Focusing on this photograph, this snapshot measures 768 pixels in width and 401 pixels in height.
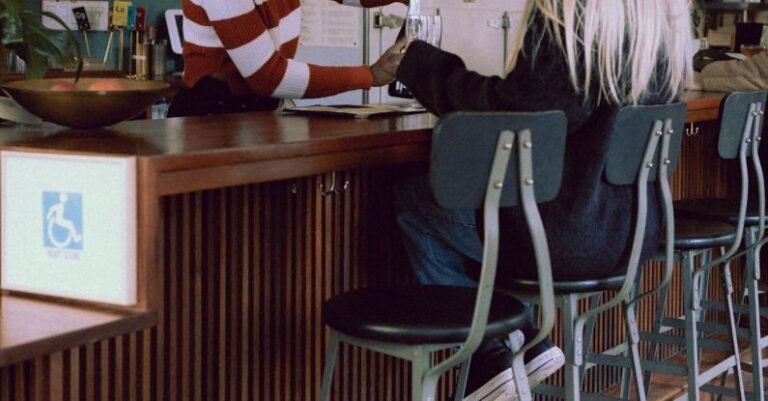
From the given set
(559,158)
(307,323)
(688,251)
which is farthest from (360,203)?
(688,251)

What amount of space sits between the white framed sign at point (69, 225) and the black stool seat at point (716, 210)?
182 centimetres

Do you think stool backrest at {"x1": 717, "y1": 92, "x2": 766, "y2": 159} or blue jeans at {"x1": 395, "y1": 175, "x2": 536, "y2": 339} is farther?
stool backrest at {"x1": 717, "y1": 92, "x2": 766, "y2": 159}

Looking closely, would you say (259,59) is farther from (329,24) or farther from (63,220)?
(329,24)

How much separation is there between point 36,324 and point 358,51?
458 cm

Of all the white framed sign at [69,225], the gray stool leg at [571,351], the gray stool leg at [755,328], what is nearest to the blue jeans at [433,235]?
the gray stool leg at [571,351]

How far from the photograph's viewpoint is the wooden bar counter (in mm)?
1650

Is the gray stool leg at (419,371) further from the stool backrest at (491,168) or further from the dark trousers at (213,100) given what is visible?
the dark trousers at (213,100)

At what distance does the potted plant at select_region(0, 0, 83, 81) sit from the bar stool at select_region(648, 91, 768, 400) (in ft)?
4.91

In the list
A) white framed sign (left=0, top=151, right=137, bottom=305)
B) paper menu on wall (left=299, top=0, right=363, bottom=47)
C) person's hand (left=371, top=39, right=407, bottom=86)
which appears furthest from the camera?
paper menu on wall (left=299, top=0, right=363, bottom=47)

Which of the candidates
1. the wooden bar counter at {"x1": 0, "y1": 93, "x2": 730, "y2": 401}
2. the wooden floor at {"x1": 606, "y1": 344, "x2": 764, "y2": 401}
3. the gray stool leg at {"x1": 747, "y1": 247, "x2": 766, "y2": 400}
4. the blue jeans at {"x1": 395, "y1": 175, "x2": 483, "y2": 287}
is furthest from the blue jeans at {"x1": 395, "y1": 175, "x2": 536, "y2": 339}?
the wooden floor at {"x1": 606, "y1": 344, "x2": 764, "y2": 401}

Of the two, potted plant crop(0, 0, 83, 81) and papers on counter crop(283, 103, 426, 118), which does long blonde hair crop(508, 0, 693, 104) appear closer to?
papers on counter crop(283, 103, 426, 118)

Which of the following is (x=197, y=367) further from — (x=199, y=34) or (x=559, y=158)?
(x=199, y=34)

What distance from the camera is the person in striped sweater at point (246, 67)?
268 cm

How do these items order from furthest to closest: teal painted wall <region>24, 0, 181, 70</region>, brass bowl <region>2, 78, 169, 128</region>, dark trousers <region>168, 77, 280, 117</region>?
teal painted wall <region>24, 0, 181, 70</region> → dark trousers <region>168, 77, 280, 117</region> → brass bowl <region>2, 78, 169, 128</region>
